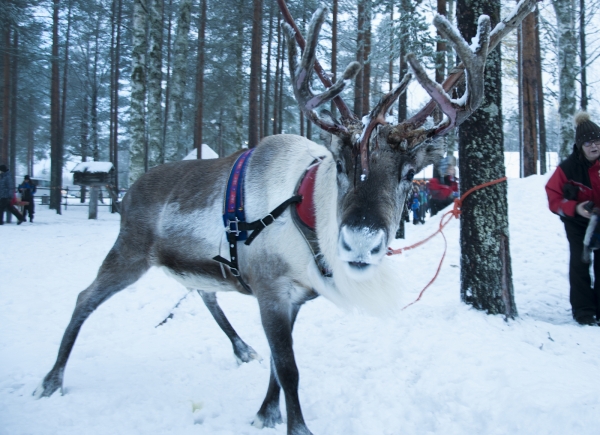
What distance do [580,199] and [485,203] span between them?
1004 millimetres

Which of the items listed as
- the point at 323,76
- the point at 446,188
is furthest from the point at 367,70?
the point at 323,76

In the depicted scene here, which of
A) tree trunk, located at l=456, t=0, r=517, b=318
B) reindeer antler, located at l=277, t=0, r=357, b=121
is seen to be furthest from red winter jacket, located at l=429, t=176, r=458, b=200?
reindeer antler, located at l=277, t=0, r=357, b=121

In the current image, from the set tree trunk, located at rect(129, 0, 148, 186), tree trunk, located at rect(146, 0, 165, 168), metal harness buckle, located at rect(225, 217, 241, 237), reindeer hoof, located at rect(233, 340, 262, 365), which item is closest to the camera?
metal harness buckle, located at rect(225, 217, 241, 237)

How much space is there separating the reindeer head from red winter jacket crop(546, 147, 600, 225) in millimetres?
2368

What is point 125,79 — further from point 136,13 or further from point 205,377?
point 205,377

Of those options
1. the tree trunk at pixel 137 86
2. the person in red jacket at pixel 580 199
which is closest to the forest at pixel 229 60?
the tree trunk at pixel 137 86

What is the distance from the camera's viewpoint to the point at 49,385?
316 centimetres

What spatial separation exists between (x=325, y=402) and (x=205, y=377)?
3.50 feet

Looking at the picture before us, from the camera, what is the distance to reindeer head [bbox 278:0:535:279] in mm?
2287

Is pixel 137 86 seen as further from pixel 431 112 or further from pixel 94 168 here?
pixel 431 112

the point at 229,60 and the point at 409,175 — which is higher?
the point at 229,60

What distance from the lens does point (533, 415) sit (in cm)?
263

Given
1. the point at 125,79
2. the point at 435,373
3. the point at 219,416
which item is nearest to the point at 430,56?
the point at 435,373

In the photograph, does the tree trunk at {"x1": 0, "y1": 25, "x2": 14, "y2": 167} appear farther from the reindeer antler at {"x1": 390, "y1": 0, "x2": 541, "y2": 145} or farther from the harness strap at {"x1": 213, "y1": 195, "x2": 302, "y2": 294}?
the reindeer antler at {"x1": 390, "y1": 0, "x2": 541, "y2": 145}
